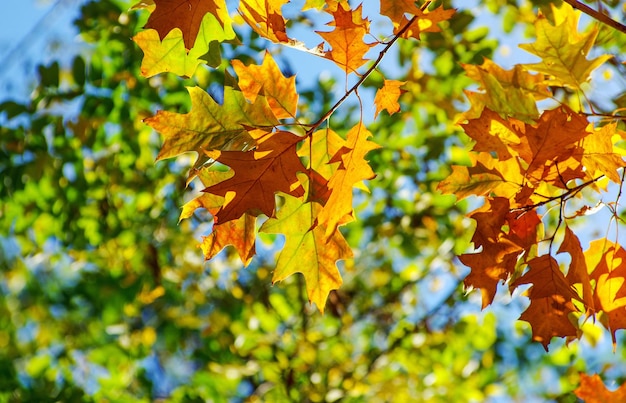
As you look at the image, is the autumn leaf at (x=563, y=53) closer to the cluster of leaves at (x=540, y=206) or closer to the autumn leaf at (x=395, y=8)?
the cluster of leaves at (x=540, y=206)

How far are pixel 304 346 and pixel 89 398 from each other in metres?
0.88

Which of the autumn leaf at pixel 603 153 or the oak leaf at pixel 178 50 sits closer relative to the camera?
the autumn leaf at pixel 603 153

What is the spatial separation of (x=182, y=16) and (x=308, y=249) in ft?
1.58

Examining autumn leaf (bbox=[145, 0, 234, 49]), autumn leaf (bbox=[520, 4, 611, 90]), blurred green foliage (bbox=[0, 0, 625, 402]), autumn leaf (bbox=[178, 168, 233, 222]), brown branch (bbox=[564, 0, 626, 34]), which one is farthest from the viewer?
blurred green foliage (bbox=[0, 0, 625, 402])

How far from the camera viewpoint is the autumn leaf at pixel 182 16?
1.15 metres

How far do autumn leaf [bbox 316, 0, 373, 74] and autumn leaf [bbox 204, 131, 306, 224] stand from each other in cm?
16

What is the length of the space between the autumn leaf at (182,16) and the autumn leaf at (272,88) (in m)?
0.12

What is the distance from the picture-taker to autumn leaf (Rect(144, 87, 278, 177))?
1.23 meters

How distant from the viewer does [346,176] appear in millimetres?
1185

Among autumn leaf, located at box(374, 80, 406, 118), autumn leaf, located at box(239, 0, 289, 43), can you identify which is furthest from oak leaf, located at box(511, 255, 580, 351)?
autumn leaf, located at box(239, 0, 289, 43)

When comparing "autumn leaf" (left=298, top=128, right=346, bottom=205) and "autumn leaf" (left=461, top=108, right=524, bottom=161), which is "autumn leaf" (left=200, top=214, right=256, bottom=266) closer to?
"autumn leaf" (left=298, top=128, right=346, bottom=205)

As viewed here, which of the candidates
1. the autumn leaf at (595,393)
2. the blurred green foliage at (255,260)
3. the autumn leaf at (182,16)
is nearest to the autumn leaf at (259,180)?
the autumn leaf at (182,16)

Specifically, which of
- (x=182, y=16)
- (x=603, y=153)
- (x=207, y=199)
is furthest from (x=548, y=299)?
(x=182, y=16)

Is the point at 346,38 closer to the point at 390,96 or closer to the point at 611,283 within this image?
the point at 390,96
